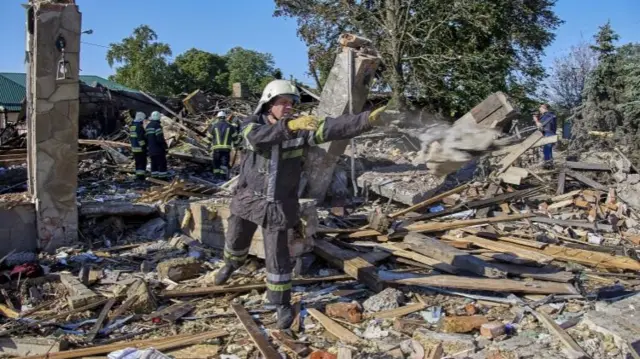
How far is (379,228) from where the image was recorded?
270 inches

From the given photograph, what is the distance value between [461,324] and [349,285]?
4.56 ft

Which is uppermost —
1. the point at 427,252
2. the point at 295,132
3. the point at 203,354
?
the point at 295,132

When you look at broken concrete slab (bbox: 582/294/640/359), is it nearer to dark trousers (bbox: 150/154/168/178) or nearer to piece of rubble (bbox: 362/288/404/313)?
piece of rubble (bbox: 362/288/404/313)

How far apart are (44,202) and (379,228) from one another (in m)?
3.96

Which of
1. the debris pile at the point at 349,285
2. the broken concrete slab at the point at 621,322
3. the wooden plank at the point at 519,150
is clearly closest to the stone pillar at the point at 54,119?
the debris pile at the point at 349,285

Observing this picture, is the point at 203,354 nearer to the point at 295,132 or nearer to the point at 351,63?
the point at 295,132

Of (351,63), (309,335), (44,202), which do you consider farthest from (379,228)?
(44,202)

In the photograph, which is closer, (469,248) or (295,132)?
(295,132)

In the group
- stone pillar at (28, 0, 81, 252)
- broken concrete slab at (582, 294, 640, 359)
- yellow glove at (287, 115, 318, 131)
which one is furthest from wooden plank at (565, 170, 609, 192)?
stone pillar at (28, 0, 81, 252)

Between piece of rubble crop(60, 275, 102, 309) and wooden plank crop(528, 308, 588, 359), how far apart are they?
12.2ft

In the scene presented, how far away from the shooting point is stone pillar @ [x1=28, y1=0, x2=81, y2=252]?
19.8 ft

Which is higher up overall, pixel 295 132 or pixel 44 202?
pixel 295 132

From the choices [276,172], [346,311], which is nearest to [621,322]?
[346,311]

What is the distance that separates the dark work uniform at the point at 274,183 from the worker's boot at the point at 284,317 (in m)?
0.05
